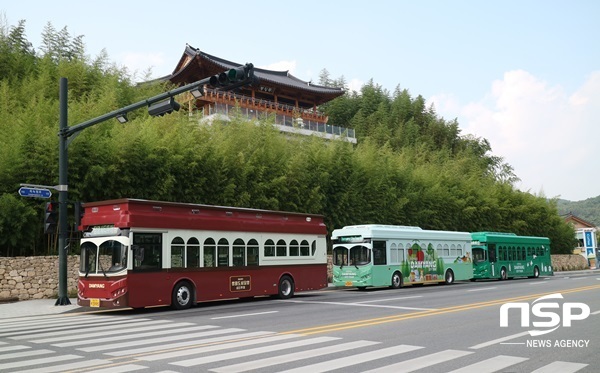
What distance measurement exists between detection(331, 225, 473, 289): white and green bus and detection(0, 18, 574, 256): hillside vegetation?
4.22m

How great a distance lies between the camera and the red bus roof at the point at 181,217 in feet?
50.1

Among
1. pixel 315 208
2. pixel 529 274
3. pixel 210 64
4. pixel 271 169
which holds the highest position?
pixel 210 64

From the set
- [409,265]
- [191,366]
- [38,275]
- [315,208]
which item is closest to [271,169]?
[315,208]

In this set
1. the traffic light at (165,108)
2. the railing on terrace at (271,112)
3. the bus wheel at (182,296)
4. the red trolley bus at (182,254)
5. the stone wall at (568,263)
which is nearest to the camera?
the traffic light at (165,108)

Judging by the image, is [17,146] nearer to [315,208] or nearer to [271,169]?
[271,169]

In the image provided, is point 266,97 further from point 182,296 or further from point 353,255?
point 182,296

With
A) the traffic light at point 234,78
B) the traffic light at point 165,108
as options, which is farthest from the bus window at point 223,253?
the traffic light at point 234,78

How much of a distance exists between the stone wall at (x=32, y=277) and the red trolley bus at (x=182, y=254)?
4858 mm

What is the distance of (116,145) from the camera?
20.6 m

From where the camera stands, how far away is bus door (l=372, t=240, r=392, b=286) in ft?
79.7

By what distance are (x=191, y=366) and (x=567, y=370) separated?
4.90 m

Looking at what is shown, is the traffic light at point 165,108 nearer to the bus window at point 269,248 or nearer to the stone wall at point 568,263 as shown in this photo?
the bus window at point 269,248

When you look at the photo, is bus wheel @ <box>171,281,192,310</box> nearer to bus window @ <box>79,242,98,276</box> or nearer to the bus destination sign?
the bus destination sign

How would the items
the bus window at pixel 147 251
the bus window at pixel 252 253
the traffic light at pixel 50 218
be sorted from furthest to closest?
1. the bus window at pixel 252 253
2. the traffic light at pixel 50 218
3. the bus window at pixel 147 251
